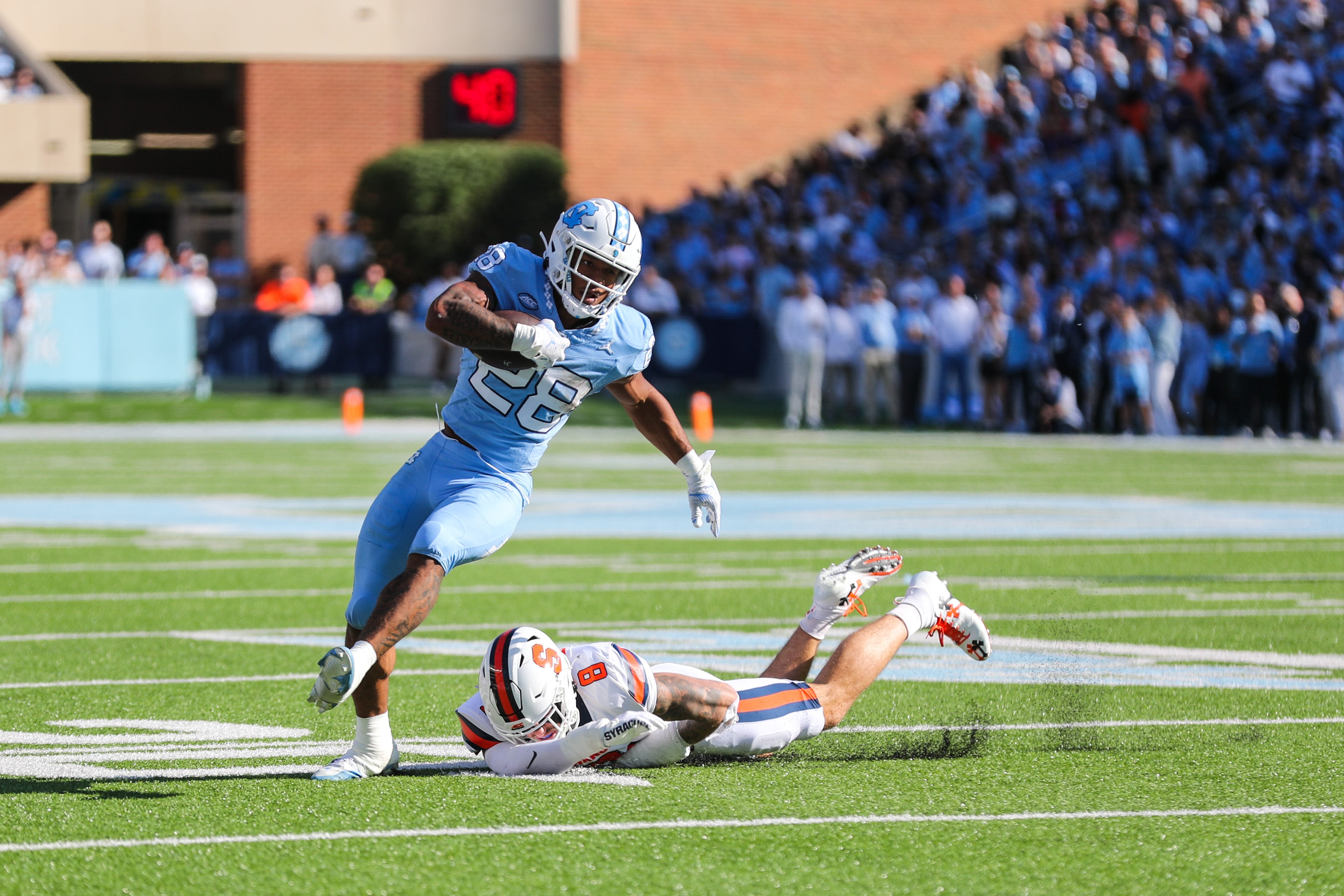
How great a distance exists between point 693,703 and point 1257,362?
18.0 m

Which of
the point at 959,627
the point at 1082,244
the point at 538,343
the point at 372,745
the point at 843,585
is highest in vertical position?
the point at 1082,244

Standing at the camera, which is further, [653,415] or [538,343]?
[653,415]

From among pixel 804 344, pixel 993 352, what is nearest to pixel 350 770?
pixel 993 352

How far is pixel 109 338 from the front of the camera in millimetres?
25969

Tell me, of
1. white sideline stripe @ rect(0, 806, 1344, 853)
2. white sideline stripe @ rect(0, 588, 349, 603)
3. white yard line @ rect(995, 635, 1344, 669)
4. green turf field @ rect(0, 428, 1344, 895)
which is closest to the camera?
green turf field @ rect(0, 428, 1344, 895)

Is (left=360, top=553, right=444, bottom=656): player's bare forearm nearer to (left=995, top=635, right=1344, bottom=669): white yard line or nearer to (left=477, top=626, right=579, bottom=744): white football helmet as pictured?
(left=477, top=626, right=579, bottom=744): white football helmet

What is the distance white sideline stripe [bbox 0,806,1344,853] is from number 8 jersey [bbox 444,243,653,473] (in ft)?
4.36

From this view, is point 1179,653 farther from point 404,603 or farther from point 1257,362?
point 1257,362

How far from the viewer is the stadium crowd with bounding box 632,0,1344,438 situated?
74.4 ft

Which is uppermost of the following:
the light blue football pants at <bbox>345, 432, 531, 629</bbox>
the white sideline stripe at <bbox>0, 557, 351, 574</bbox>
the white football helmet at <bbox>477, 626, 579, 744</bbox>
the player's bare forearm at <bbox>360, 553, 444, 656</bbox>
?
the light blue football pants at <bbox>345, 432, 531, 629</bbox>

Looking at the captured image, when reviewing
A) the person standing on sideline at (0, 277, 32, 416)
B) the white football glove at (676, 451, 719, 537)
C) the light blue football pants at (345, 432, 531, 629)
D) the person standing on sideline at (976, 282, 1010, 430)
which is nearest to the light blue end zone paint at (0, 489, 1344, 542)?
the white football glove at (676, 451, 719, 537)

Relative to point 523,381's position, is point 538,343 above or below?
above

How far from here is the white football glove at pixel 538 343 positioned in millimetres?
5406

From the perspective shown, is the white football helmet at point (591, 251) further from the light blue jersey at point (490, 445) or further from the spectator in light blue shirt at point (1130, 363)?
the spectator in light blue shirt at point (1130, 363)
